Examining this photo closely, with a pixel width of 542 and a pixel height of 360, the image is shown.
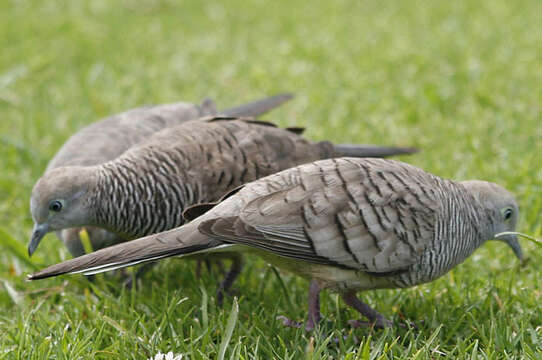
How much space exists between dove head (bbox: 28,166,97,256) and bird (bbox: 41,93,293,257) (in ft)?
1.23

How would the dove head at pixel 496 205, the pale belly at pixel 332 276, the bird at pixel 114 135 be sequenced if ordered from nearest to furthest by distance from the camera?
the pale belly at pixel 332 276
the dove head at pixel 496 205
the bird at pixel 114 135

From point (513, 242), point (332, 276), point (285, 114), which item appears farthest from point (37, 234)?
point (285, 114)

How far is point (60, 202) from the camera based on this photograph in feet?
12.0

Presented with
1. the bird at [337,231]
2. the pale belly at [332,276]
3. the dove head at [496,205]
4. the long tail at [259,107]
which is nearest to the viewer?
the bird at [337,231]

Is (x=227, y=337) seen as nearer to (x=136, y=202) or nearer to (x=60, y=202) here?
(x=136, y=202)

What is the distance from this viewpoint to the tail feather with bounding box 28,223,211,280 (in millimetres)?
2875

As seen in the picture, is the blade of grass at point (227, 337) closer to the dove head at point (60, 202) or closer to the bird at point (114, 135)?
the dove head at point (60, 202)

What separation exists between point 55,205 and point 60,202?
0.10 feet

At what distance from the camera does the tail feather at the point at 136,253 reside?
2.88 metres

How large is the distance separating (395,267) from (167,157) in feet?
4.67

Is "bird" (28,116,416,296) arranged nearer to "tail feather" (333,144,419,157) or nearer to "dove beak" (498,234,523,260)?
"tail feather" (333,144,419,157)

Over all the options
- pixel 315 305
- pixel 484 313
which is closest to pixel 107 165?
pixel 315 305

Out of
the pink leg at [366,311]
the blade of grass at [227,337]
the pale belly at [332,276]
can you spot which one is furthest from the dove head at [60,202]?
the pink leg at [366,311]

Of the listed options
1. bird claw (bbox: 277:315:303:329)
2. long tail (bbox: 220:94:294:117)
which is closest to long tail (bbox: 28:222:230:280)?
bird claw (bbox: 277:315:303:329)
